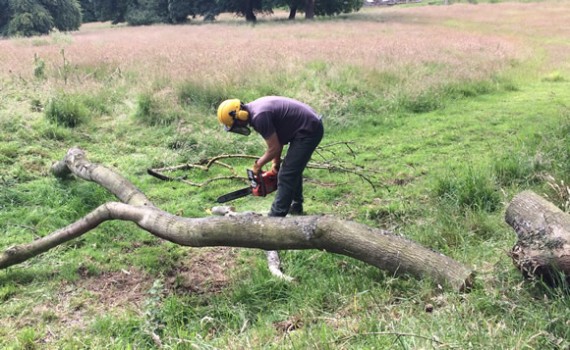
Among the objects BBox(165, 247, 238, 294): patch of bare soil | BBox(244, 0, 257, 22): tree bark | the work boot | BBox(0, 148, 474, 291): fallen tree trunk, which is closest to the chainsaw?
the work boot

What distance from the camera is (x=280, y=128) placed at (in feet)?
16.0

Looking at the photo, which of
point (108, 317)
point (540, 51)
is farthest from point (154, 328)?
point (540, 51)

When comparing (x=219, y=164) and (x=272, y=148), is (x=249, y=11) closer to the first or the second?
(x=219, y=164)

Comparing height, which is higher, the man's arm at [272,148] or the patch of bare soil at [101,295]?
the man's arm at [272,148]

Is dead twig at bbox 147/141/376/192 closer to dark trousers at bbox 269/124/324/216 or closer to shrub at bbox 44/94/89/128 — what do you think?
dark trousers at bbox 269/124/324/216

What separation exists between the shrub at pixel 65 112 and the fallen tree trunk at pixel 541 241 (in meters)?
7.77

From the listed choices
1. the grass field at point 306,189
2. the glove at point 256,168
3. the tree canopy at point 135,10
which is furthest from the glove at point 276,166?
the tree canopy at point 135,10

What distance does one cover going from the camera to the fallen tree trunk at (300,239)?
11.0 feet

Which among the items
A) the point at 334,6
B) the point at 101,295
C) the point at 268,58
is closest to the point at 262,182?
the point at 101,295

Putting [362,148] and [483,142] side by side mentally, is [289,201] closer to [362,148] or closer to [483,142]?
[362,148]

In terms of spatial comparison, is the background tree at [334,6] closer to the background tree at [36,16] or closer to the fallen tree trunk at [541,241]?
the background tree at [36,16]

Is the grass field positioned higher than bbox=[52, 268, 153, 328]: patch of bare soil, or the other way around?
the grass field

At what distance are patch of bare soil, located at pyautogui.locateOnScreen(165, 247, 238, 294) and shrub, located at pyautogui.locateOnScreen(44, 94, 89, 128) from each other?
512cm

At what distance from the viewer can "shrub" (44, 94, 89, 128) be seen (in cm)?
848
